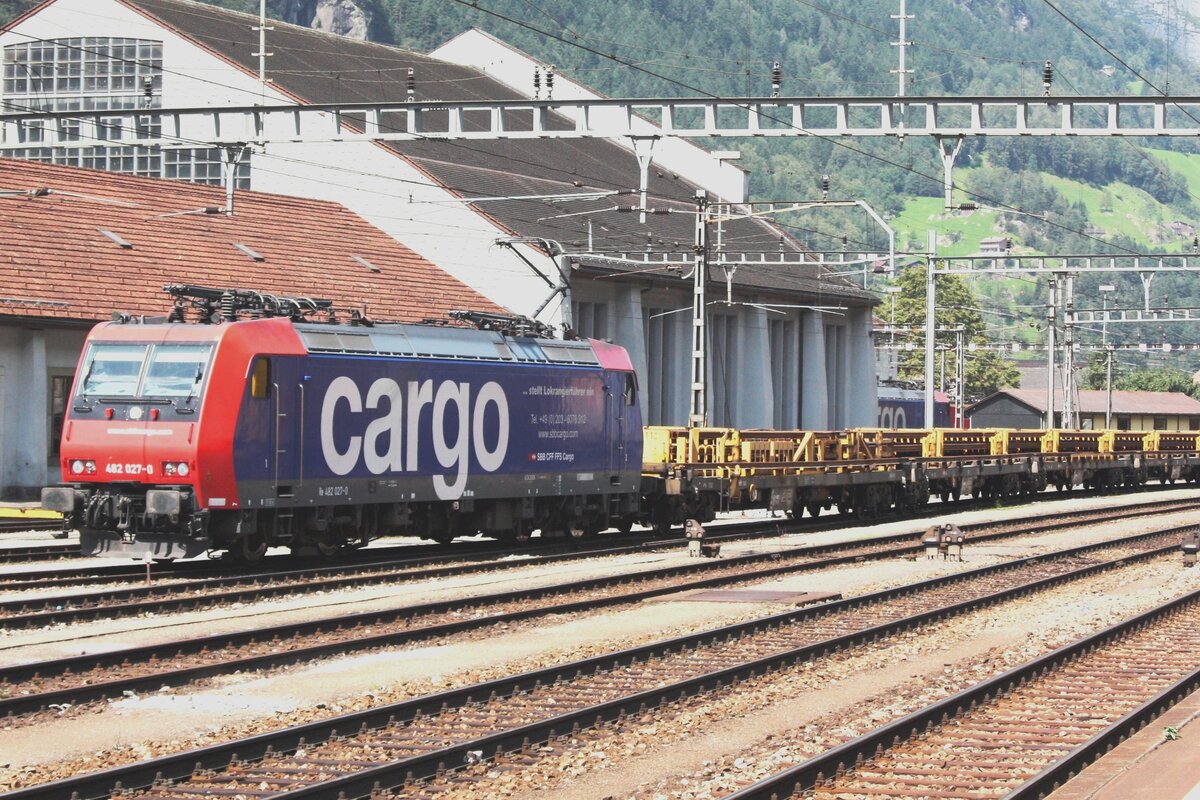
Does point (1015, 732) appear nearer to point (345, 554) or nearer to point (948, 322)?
point (345, 554)

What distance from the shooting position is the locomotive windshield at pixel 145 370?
21781 millimetres

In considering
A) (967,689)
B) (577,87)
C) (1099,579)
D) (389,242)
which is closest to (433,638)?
(967,689)

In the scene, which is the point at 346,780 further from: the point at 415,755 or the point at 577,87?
the point at 577,87

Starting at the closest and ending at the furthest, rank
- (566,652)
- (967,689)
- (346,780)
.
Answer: (346,780), (967,689), (566,652)

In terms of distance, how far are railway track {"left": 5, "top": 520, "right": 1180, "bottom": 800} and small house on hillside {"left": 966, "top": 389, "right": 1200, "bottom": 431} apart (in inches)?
3894

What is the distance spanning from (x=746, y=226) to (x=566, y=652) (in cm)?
5728

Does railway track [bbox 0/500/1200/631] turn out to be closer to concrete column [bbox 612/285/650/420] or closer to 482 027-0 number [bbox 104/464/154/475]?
482 027-0 number [bbox 104/464/154/475]

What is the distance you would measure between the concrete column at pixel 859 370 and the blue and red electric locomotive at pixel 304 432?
4200cm

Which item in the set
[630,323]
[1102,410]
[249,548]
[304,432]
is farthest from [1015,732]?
[1102,410]

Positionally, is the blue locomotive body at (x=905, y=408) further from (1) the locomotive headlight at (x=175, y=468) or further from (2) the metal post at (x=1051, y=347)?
(1) the locomotive headlight at (x=175, y=468)

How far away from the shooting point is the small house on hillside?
381 feet

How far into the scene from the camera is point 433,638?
17.1 metres

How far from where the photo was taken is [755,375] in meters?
62.2

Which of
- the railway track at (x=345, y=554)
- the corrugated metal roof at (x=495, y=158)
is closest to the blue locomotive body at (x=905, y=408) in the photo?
the corrugated metal roof at (x=495, y=158)
